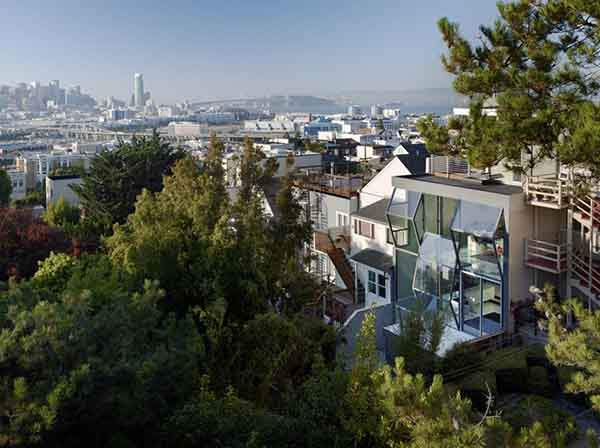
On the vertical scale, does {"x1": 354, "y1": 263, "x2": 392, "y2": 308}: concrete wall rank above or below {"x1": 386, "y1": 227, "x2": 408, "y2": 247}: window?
below

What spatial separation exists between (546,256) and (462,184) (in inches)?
96.6

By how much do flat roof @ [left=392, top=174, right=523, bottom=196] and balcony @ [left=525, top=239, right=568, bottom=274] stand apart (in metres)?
1.18

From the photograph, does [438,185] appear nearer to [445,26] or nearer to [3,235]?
[445,26]

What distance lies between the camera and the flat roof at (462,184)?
1340 centimetres

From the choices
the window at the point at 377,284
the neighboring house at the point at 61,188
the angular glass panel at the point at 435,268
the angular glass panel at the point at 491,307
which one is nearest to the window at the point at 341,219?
the window at the point at 377,284

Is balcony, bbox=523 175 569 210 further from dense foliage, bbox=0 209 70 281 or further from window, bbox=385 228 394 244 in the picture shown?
dense foliage, bbox=0 209 70 281

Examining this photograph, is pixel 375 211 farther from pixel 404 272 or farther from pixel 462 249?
pixel 462 249

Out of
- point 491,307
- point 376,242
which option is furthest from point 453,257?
point 376,242

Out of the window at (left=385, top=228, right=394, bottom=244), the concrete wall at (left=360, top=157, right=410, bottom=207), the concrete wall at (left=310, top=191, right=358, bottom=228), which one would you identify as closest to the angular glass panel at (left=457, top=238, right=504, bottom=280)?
the window at (left=385, top=228, right=394, bottom=244)

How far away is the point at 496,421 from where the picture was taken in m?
5.37

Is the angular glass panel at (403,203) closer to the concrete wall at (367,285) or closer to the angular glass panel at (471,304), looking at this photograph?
the angular glass panel at (471,304)

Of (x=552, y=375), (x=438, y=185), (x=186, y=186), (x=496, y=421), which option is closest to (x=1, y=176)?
(x=186, y=186)

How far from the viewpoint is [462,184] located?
14281mm

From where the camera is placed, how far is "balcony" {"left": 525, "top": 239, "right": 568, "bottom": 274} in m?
12.7
